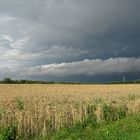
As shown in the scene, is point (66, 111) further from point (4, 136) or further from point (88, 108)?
point (4, 136)

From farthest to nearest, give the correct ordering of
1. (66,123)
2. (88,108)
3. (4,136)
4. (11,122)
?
(88,108)
(66,123)
(11,122)
(4,136)

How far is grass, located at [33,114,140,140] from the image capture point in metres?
16.0

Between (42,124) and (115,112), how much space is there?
6.28 meters

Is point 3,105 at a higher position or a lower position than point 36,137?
higher

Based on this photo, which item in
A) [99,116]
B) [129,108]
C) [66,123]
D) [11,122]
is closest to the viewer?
[11,122]

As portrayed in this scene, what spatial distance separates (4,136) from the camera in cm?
1551

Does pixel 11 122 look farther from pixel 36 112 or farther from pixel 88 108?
pixel 88 108

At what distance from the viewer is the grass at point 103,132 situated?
16.0 meters

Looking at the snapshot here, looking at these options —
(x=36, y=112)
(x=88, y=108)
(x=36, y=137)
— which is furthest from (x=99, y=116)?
(x=36, y=137)

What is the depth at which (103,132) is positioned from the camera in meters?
17.3

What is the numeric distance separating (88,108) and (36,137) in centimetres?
644

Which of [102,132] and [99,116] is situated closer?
[102,132]

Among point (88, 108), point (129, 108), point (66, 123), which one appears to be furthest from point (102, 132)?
point (129, 108)

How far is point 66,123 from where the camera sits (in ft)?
65.2
